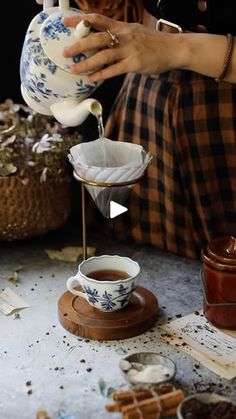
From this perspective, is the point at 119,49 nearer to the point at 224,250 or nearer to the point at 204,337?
the point at 224,250

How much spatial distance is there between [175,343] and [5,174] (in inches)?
21.5

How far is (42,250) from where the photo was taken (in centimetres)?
171

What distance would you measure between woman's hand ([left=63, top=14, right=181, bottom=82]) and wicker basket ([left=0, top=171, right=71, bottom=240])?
397 millimetres

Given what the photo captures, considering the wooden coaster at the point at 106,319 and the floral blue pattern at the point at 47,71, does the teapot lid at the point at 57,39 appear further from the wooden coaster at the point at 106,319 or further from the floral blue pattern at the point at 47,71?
the wooden coaster at the point at 106,319

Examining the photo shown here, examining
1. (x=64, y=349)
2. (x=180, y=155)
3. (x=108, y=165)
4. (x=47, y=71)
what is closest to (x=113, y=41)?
(x=47, y=71)

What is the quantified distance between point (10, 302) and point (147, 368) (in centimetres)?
39

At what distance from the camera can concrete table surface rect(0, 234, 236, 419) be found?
117 centimetres

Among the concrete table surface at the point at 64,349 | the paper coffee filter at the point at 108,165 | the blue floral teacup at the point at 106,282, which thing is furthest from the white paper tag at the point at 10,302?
the paper coffee filter at the point at 108,165

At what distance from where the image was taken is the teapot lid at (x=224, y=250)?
1322mm

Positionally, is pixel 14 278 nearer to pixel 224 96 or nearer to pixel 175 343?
pixel 175 343

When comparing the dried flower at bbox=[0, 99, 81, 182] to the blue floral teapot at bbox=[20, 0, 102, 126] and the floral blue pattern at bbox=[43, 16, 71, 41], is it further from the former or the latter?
the floral blue pattern at bbox=[43, 16, 71, 41]

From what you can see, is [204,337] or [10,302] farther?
[10,302]

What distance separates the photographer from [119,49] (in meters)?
1.30

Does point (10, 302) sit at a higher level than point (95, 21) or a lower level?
lower
